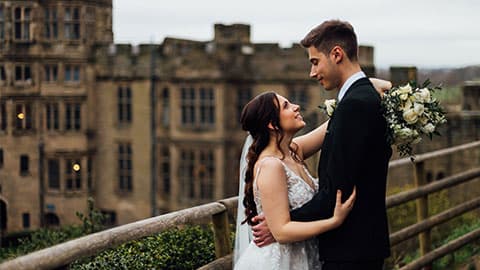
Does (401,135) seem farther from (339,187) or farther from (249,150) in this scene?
(249,150)

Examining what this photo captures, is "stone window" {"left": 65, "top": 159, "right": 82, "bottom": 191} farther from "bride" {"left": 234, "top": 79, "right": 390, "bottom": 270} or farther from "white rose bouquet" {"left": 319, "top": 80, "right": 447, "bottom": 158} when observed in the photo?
"white rose bouquet" {"left": 319, "top": 80, "right": 447, "bottom": 158}

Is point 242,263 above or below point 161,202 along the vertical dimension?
above

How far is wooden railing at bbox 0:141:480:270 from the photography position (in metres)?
3.03

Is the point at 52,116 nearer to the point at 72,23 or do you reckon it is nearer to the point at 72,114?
the point at 72,114

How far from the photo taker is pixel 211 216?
4.24m

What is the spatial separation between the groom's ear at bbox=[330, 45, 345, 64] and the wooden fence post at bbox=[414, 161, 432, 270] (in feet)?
8.54

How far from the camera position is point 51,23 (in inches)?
977

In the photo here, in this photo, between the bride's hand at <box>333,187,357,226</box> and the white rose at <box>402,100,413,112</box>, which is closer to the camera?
the bride's hand at <box>333,187,357,226</box>

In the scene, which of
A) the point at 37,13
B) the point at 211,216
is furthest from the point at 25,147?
the point at 211,216

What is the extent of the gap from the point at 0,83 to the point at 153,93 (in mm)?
4416

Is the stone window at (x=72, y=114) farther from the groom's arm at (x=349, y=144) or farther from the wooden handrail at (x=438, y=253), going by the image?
the groom's arm at (x=349, y=144)

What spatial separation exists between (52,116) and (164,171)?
3640mm

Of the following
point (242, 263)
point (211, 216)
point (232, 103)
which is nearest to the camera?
point (242, 263)

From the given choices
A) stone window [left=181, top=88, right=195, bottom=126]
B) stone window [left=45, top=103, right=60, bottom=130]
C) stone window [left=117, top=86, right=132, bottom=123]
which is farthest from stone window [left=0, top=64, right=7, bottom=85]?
stone window [left=181, top=88, right=195, bottom=126]
